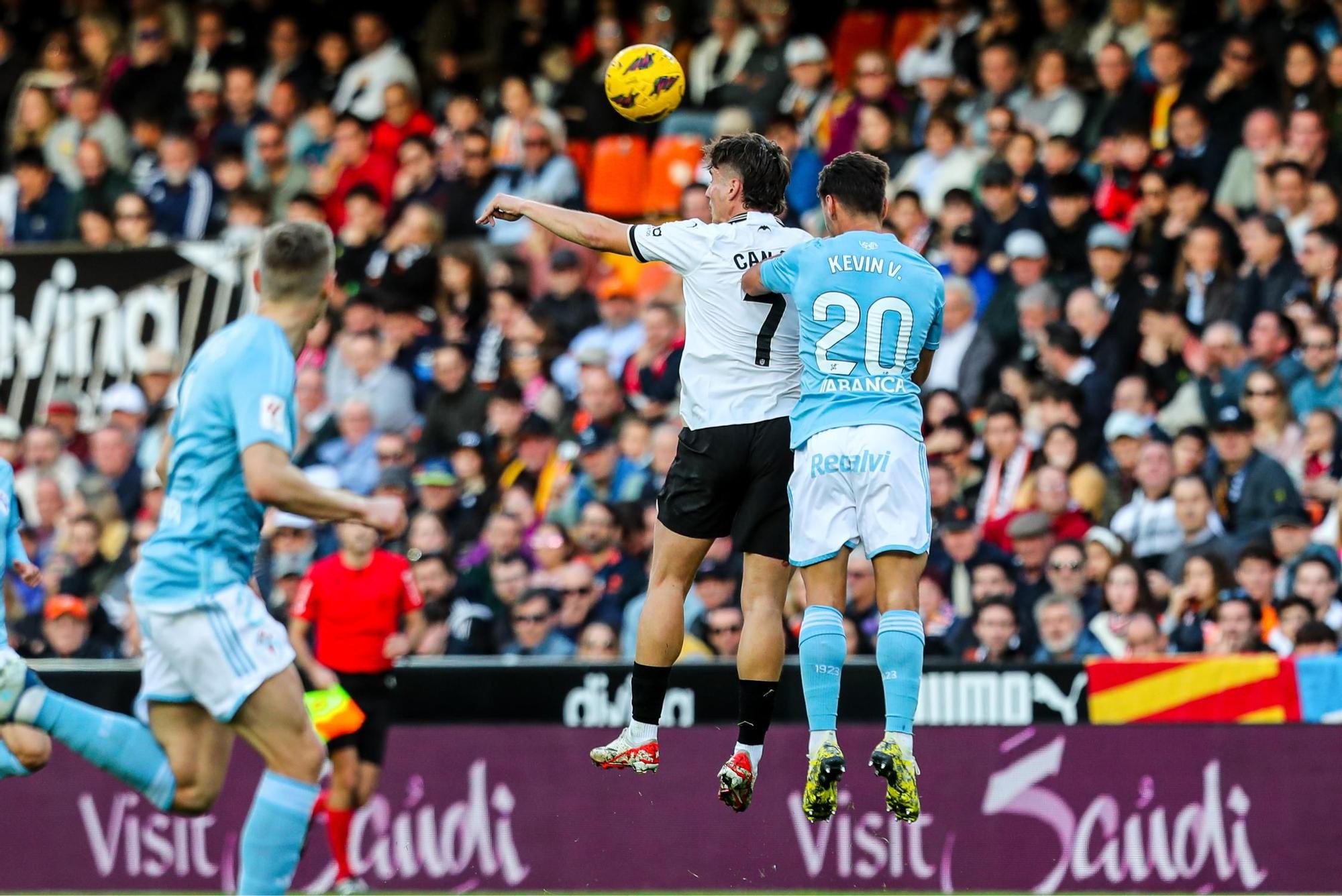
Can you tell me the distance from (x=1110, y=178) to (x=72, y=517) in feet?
26.4

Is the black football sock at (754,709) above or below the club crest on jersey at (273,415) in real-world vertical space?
below

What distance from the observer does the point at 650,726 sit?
970 cm

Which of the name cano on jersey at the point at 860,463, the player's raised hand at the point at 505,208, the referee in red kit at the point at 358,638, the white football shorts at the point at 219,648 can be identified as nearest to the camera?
the white football shorts at the point at 219,648

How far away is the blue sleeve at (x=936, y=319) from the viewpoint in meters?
9.23

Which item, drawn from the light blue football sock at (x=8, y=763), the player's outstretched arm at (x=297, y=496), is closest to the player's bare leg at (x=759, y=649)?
the player's outstretched arm at (x=297, y=496)

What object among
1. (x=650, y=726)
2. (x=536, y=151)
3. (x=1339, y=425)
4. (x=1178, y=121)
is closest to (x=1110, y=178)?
(x=1178, y=121)

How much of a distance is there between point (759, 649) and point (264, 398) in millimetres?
2884

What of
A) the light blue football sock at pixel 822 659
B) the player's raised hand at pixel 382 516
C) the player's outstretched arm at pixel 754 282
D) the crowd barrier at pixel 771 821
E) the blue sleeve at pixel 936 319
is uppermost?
the player's outstretched arm at pixel 754 282

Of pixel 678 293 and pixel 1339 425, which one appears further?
pixel 678 293

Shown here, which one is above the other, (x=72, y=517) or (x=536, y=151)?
(x=536, y=151)

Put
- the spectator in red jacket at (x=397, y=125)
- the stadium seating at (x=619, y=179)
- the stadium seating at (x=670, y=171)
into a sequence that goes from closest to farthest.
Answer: the stadium seating at (x=670, y=171) → the stadium seating at (x=619, y=179) → the spectator in red jacket at (x=397, y=125)

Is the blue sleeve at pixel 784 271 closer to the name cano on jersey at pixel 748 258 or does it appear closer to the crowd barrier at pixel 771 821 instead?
the name cano on jersey at pixel 748 258

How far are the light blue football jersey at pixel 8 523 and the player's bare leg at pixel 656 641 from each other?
2.86 meters

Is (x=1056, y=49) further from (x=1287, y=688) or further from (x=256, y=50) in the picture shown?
(x=256, y=50)
